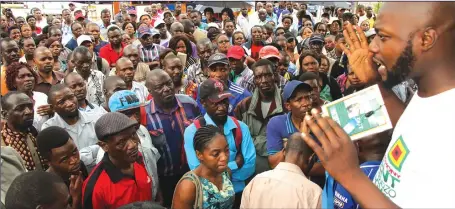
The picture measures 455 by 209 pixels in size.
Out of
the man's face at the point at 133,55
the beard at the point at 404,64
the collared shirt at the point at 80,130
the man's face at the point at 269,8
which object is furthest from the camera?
the man's face at the point at 269,8

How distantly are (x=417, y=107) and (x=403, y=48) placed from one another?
261 millimetres

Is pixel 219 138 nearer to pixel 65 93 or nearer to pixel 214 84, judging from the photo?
pixel 214 84

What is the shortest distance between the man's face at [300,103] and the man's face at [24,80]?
267 cm

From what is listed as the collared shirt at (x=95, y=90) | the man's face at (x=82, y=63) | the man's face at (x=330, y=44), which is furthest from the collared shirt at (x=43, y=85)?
the man's face at (x=330, y=44)

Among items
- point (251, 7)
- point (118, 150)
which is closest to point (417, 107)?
point (118, 150)

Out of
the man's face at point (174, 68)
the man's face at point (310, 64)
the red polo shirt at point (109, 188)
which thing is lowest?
the red polo shirt at point (109, 188)

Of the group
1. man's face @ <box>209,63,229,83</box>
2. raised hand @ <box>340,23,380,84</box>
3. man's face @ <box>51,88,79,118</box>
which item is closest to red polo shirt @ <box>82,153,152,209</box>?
man's face @ <box>51,88,79,118</box>

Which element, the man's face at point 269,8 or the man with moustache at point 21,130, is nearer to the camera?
the man with moustache at point 21,130

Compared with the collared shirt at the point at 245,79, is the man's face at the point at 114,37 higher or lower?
higher

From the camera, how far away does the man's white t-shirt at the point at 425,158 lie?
4.39 feet

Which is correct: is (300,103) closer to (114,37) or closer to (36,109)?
(36,109)

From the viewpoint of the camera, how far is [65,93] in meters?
3.68

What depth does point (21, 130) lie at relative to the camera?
3326 millimetres

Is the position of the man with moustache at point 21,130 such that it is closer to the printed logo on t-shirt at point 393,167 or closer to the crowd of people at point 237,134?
the crowd of people at point 237,134
